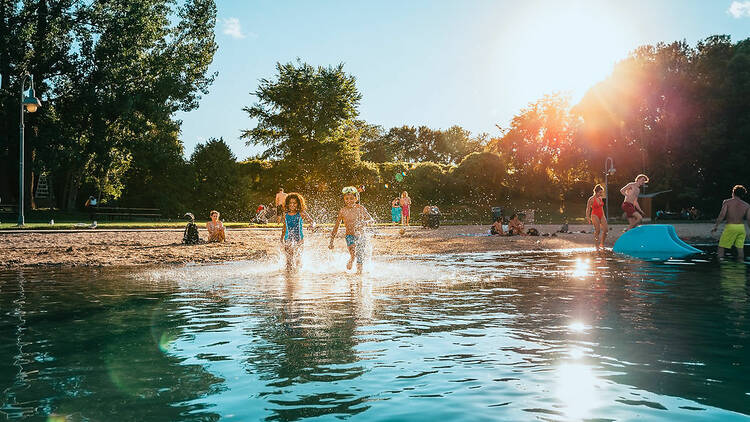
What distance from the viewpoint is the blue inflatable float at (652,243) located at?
809 inches

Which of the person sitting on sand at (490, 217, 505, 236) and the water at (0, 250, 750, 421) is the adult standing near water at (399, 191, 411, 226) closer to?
the person sitting on sand at (490, 217, 505, 236)

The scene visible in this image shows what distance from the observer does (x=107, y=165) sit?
4197cm

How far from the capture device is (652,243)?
20.9 metres

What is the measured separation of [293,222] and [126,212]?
3464cm

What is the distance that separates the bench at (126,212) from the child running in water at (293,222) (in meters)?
30.6

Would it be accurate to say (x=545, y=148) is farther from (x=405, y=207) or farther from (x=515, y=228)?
(x=515, y=228)

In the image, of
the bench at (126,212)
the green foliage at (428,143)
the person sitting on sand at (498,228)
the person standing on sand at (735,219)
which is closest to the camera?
the person standing on sand at (735,219)

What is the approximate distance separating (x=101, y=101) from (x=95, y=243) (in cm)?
2220

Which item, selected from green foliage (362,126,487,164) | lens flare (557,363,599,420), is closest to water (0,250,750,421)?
lens flare (557,363,599,420)

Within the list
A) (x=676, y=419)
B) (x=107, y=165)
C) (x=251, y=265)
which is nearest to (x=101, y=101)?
(x=107, y=165)

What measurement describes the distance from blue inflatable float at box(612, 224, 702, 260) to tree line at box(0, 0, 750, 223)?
3025cm

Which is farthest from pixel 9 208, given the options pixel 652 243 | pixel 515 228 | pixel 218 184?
pixel 652 243

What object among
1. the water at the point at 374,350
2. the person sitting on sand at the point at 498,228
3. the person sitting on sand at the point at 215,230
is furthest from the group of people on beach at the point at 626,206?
the person sitting on sand at the point at 215,230

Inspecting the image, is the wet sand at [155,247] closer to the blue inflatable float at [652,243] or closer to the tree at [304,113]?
the blue inflatable float at [652,243]
